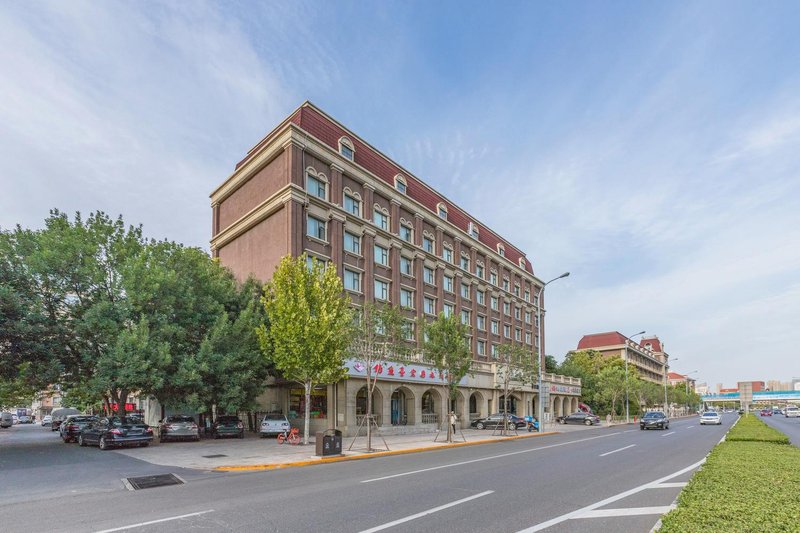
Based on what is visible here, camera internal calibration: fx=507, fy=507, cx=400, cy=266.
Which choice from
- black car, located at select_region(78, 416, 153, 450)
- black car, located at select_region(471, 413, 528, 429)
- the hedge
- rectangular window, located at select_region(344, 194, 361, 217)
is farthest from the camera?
black car, located at select_region(471, 413, 528, 429)

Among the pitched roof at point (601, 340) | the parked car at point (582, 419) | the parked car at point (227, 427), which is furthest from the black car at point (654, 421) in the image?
the pitched roof at point (601, 340)

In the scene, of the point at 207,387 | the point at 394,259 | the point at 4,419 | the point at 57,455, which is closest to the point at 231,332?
the point at 207,387

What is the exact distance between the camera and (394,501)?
988cm

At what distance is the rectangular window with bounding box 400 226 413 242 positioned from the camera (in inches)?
1673

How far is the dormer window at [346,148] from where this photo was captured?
122 feet

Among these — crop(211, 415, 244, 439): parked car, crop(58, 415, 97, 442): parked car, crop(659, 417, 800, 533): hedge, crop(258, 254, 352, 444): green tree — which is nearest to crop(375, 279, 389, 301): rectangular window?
crop(258, 254, 352, 444): green tree

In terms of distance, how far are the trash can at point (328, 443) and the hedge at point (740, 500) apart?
42.8 ft

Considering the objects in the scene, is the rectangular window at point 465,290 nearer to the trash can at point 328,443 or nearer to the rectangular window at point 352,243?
the rectangular window at point 352,243

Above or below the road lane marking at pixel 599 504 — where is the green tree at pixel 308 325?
above

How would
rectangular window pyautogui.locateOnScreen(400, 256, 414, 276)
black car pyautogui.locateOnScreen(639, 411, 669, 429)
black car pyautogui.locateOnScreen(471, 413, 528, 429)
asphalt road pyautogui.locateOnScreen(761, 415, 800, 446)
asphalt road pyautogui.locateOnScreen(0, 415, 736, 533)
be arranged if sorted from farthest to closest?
1. rectangular window pyautogui.locateOnScreen(400, 256, 414, 276)
2. black car pyautogui.locateOnScreen(471, 413, 528, 429)
3. black car pyautogui.locateOnScreen(639, 411, 669, 429)
4. asphalt road pyautogui.locateOnScreen(761, 415, 800, 446)
5. asphalt road pyautogui.locateOnScreen(0, 415, 736, 533)

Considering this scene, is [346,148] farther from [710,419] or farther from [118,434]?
[710,419]

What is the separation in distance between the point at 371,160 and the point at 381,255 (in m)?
7.66

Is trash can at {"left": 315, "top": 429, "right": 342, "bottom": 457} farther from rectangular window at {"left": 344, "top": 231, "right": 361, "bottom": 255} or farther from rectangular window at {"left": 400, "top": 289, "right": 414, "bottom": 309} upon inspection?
rectangular window at {"left": 400, "top": 289, "right": 414, "bottom": 309}

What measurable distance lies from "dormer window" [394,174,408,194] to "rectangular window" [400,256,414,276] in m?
5.68
